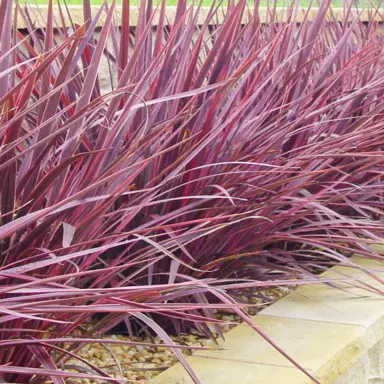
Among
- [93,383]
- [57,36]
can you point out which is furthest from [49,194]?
[57,36]

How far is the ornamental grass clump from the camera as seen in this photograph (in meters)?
1.68

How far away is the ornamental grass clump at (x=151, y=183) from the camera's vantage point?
168 cm

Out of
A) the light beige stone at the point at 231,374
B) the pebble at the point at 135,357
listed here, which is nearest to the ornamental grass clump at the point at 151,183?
the pebble at the point at 135,357

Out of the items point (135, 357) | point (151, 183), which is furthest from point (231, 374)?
point (151, 183)

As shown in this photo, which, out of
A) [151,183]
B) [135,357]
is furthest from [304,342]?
[151,183]

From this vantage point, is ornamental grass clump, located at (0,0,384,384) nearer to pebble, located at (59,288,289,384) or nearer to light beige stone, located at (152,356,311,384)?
pebble, located at (59,288,289,384)

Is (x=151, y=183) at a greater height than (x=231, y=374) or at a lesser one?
greater

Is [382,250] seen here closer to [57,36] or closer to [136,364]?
[136,364]

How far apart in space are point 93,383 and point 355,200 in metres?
1.43

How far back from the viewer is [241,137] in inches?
100

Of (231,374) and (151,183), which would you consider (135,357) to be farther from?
(151,183)

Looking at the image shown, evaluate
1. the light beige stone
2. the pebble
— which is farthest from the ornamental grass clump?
the light beige stone

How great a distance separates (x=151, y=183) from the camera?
2184mm

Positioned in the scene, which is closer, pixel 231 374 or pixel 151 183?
pixel 231 374
